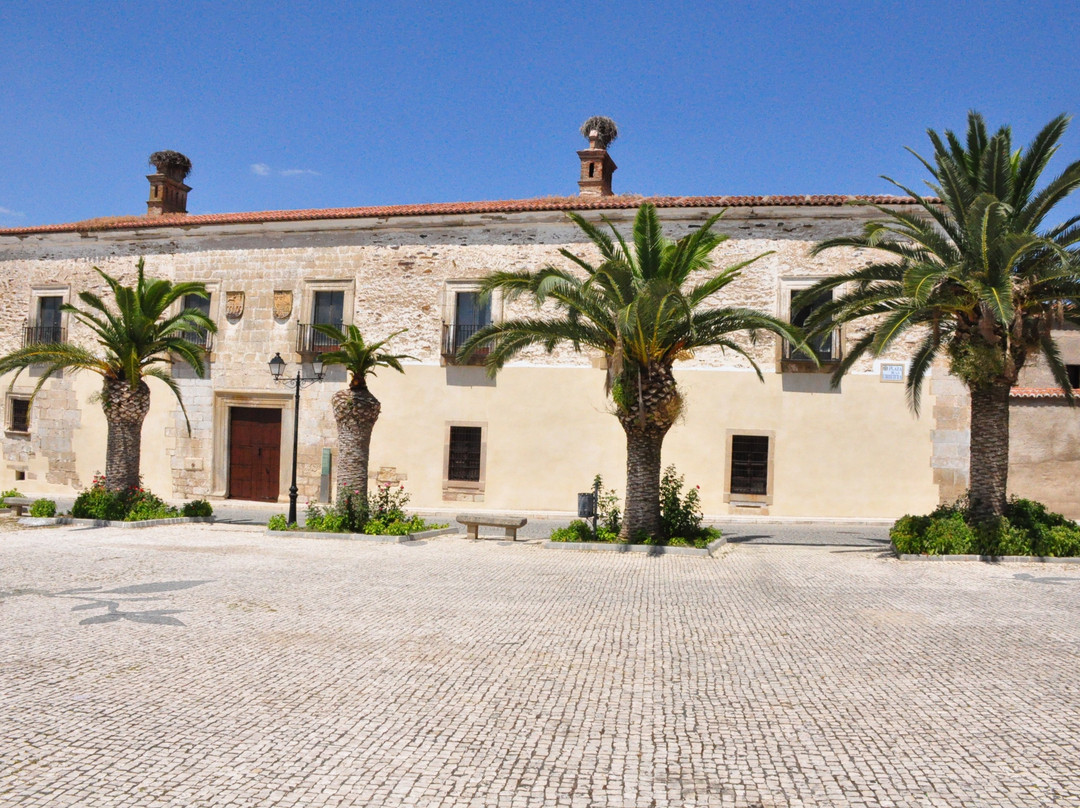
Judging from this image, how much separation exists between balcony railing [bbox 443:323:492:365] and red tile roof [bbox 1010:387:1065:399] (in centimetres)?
1126

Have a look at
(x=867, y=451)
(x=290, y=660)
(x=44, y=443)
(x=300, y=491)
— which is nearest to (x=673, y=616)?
(x=290, y=660)

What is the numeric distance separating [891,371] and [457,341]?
9.63m

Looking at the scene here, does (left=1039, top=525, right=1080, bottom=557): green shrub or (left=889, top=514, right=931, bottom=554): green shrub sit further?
(left=889, top=514, right=931, bottom=554): green shrub

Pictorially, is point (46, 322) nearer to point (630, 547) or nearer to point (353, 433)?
point (353, 433)

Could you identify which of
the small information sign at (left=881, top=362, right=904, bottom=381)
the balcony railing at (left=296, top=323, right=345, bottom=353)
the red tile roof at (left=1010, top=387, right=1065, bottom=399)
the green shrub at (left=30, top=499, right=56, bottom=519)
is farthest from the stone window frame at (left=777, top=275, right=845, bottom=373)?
the green shrub at (left=30, top=499, right=56, bottom=519)

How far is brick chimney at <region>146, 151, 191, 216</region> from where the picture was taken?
2577cm

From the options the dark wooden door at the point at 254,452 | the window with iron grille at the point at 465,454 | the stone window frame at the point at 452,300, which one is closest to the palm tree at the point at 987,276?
the stone window frame at the point at 452,300

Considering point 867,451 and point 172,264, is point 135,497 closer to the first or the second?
point 172,264

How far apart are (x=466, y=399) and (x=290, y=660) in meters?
13.9

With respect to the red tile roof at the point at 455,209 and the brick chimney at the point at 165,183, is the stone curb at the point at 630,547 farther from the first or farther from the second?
the brick chimney at the point at 165,183

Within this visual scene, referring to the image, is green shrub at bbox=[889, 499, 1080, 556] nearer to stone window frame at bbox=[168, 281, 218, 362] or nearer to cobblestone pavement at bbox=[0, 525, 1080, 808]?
cobblestone pavement at bbox=[0, 525, 1080, 808]

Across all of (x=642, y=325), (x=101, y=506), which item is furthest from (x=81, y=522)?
(x=642, y=325)

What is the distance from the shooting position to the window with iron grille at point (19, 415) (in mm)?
23562

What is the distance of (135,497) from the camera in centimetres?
1636
